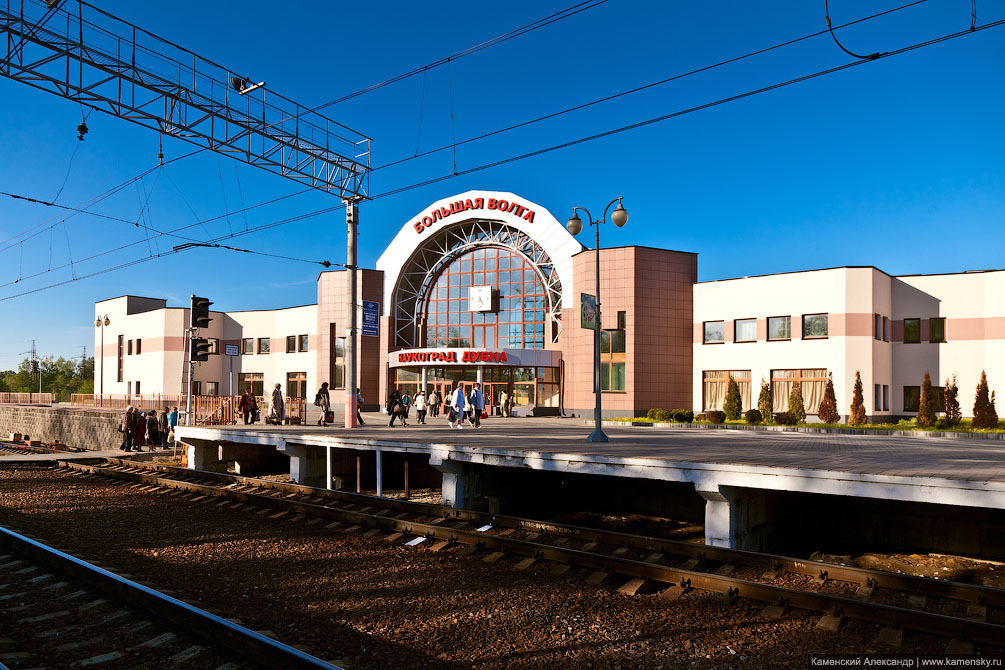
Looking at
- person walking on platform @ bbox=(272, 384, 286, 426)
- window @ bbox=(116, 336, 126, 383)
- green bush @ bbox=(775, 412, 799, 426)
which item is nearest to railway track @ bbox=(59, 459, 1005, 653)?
person walking on platform @ bbox=(272, 384, 286, 426)

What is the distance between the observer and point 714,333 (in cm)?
3759

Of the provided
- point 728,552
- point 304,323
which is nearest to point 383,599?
point 728,552

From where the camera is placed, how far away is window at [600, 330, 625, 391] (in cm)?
3859

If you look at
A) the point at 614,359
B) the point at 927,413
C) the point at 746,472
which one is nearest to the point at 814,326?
the point at 927,413

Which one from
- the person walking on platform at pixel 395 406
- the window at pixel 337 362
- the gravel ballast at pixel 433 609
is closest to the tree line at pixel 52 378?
the window at pixel 337 362

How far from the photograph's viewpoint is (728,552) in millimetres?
9164

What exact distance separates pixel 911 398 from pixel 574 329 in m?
17.9

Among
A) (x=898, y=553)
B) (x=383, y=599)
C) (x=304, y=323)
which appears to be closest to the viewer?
(x=383, y=599)

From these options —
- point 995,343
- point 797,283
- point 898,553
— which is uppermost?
point 797,283

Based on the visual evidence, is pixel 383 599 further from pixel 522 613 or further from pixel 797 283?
pixel 797 283

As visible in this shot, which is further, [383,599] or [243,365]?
[243,365]

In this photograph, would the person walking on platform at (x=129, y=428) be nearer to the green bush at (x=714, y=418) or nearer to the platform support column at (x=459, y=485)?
the platform support column at (x=459, y=485)

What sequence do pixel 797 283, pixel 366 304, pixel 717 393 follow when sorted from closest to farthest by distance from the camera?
1. pixel 366 304
2. pixel 797 283
3. pixel 717 393

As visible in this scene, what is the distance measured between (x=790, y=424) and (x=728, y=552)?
22635 millimetres
